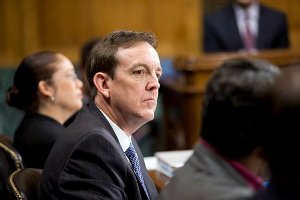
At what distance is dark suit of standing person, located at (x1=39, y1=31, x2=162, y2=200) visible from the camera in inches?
73.2

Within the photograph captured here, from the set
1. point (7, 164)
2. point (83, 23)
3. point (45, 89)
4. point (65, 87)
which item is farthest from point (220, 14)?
point (7, 164)

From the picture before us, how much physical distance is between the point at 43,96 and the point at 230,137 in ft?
5.87

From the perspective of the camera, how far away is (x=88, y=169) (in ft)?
6.06

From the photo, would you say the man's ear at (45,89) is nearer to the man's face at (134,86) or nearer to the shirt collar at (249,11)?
the man's face at (134,86)

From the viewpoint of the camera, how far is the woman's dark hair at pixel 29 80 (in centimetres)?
302

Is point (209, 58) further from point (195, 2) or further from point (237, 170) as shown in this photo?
point (237, 170)

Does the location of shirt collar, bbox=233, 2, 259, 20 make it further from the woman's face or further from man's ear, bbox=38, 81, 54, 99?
man's ear, bbox=38, 81, 54, 99

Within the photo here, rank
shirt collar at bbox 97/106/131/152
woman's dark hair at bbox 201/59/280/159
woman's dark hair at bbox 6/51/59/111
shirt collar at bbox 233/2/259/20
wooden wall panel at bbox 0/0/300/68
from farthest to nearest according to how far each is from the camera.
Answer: wooden wall panel at bbox 0/0/300/68, shirt collar at bbox 233/2/259/20, woman's dark hair at bbox 6/51/59/111, shirt collar at bbox 97/106/131/152, woman's dark hair at bbox 201/59/280/159

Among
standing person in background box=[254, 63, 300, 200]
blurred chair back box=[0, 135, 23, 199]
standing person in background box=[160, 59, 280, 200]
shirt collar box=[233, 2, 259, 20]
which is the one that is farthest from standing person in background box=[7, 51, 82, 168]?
shirt collar box=[233, 2, 259, 20]

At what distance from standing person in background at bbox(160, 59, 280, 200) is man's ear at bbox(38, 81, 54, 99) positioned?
169cm

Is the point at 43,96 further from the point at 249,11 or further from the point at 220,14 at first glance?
the point at 249,11

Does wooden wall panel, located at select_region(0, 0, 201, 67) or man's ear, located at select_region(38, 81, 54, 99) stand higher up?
man's ear, located at select_region(38, 81, 54, 99)

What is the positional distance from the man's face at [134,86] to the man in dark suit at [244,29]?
3160mm

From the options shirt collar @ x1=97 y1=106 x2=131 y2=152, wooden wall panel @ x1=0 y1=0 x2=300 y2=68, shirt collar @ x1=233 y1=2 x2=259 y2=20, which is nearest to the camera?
shirt collar @ x1=97 y1=106 x2=131 y2=152
